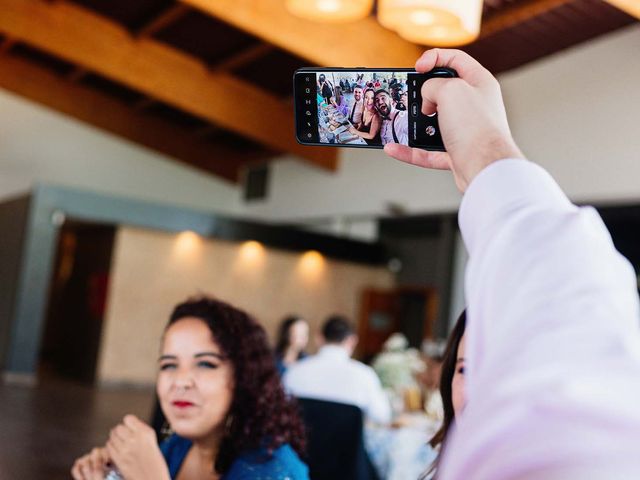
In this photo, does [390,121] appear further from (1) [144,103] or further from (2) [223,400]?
(1) [144,103]

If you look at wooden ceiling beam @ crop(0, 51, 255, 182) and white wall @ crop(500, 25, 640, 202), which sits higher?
wooden ceiling beam @ crop(0, 51, 255, 182)

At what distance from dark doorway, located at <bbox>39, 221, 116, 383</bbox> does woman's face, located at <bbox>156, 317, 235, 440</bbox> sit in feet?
31.5

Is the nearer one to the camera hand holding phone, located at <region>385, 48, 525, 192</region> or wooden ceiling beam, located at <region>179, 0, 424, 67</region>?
hand holding phone, located at <region>385, 48, 525, 192</region>

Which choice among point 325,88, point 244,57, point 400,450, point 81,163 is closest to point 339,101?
point 325,88

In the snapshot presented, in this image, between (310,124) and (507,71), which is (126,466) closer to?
(310,124)

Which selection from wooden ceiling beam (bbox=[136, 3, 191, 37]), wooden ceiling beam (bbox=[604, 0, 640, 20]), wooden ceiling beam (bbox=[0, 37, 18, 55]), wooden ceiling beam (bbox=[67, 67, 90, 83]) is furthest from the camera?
wooden ceiling beam (bbox=[67, 67, 90, 83])

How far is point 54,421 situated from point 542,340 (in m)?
6.78

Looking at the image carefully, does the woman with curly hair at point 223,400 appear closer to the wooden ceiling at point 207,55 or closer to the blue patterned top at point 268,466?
the blue patterned top at point 268,466

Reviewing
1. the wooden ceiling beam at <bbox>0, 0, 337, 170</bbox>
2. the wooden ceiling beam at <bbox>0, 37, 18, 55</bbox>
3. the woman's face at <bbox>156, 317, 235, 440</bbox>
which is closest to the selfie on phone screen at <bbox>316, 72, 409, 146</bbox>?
the woman's face at <bbox>156, 317, 235, 440</bbox>

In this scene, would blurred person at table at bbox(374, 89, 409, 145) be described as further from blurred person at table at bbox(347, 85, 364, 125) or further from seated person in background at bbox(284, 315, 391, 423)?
seated person in background at bbox(284, 315, 391, 423)

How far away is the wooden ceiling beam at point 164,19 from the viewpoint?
9.68 metres

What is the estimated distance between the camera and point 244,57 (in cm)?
1059

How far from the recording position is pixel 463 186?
462 mm

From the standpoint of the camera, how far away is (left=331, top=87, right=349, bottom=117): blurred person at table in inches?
33.2
